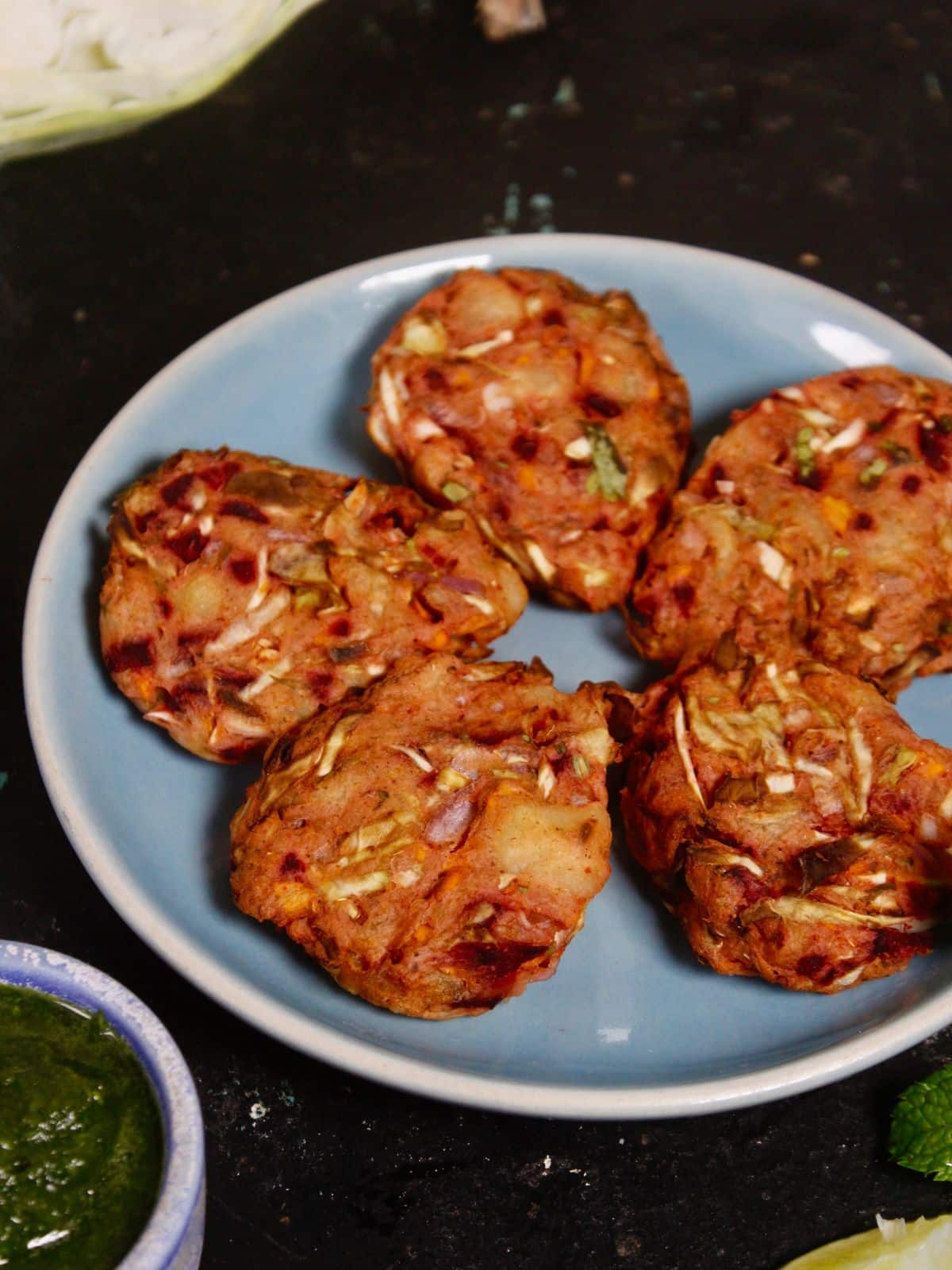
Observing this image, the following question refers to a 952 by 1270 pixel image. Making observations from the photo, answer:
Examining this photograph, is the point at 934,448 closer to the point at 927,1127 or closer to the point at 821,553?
the point at 821,553

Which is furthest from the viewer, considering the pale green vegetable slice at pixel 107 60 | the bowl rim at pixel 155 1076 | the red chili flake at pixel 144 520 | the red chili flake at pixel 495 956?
the pale green vegetable slice at pixel 107 60

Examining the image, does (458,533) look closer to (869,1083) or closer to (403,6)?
(869,1083)

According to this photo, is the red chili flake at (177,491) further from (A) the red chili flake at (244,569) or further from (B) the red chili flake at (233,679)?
(B) the red chili flake at (233,679)

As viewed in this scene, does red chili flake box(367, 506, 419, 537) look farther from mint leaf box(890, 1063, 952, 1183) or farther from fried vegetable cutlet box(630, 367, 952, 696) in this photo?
mint leaf box(890, 1063, 952, 1183)

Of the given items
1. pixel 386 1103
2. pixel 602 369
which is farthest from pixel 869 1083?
pixel 602 369

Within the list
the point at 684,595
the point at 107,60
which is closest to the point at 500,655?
the point at 684,595

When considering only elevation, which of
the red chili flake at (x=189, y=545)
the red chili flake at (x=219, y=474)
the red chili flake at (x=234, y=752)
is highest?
the red chili flake at (x=219, y=474)

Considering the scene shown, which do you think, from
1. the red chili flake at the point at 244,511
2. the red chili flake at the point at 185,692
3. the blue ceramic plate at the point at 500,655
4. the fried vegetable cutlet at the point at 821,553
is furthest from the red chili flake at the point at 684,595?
the red chili flake at the point at 185,692
